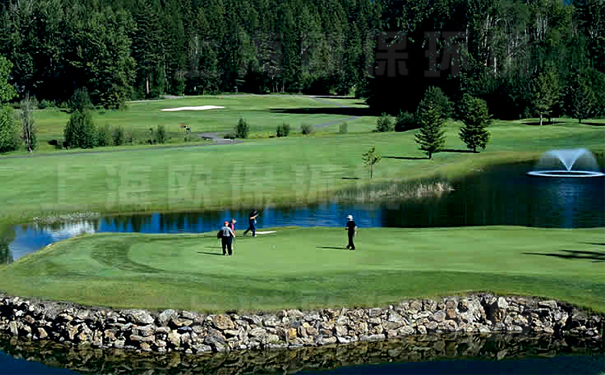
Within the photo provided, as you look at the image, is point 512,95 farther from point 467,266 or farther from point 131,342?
point 131,342

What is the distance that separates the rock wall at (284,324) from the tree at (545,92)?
99.3 m

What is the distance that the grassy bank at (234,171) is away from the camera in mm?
64200

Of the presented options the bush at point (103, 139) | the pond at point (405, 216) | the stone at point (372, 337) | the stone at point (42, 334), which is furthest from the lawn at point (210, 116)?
the stone at point (372, 337)

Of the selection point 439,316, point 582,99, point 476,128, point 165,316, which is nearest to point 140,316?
point 165,316

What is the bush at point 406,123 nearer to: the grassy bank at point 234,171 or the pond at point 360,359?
the grassy bank at point 234,171

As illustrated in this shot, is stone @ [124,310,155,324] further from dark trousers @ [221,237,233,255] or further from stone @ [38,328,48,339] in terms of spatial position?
dark trousers @ [221,237,233,255]

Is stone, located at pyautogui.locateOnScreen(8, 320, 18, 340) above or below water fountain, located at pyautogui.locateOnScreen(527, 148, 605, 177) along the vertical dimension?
below

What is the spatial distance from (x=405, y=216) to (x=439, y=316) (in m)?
28.9

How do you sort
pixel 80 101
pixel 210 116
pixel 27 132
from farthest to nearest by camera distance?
pixel 80 101 < pixel 210 116 < pixel 27 132

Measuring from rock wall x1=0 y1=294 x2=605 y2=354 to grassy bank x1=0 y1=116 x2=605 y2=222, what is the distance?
3077cm

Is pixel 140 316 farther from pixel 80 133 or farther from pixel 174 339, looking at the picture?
pixel 80 133

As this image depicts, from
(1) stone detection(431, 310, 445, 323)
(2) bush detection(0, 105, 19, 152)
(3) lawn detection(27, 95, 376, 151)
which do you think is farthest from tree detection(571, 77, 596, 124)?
(1) stone detection(431, 310, 445, 323)

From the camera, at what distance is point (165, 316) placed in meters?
28.0

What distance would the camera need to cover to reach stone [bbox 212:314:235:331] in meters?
27.8
